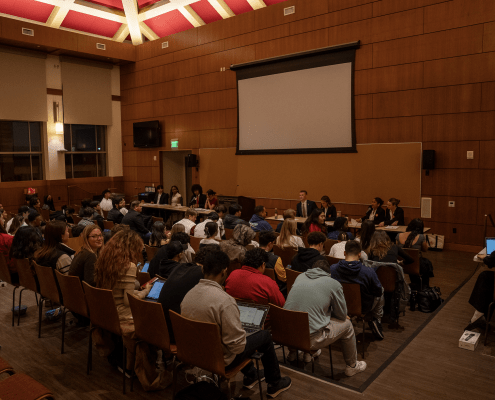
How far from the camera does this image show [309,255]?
13.6 feet

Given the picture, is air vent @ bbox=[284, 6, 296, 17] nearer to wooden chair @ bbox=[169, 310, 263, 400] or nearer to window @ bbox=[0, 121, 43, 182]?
window @ bbox=[0, 121, 43, 182]

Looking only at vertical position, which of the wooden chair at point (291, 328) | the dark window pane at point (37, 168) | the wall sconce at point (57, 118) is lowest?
the wooden chair at point (291, 328)

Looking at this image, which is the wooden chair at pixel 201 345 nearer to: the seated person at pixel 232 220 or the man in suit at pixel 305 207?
the seated person at pixel 232 220

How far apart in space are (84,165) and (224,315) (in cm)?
1292

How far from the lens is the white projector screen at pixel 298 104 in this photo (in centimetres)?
922

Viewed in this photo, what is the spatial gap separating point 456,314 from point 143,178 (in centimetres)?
1149

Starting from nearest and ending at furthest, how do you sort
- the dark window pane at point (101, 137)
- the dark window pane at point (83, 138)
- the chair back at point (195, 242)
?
the chair back at point (195, 242) < the dark window pane at point (83, 138) < the dark window pane at point (101, 137)

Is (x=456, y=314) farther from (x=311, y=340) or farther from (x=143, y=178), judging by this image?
(x=143, y=178)

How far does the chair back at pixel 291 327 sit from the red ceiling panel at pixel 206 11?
1074 cm

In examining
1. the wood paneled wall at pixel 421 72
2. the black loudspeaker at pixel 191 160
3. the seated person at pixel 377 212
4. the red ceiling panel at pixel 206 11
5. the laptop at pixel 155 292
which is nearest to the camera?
the laptop at pixel 155 292

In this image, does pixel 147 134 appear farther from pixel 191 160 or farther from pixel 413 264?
pixel 413 264

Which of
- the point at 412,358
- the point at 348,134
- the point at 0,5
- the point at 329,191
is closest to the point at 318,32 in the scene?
the point at 348,134

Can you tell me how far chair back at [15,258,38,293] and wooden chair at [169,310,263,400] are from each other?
2475 mm

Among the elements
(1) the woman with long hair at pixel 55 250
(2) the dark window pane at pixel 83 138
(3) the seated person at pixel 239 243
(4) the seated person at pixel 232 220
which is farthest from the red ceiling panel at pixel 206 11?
(1) the woman with long hair at pixel 55 250
